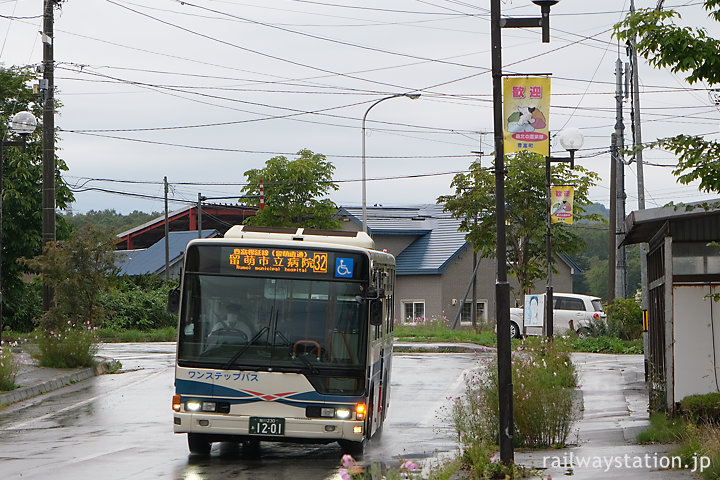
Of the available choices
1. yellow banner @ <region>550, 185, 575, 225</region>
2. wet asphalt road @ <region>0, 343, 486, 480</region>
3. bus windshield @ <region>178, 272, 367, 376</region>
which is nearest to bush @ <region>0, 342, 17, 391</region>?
wet asphalt road @ <region>0, 343, 486, 480</region>

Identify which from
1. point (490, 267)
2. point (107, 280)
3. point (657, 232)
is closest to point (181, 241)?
point (490, 267)

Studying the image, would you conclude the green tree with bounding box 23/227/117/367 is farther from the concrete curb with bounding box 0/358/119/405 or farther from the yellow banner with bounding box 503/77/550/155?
the yellow banner with bounding box 503/77/550/155

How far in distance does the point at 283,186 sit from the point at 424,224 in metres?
13.2

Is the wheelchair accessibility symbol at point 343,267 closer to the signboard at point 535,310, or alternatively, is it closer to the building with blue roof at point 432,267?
the signboard at point 535,310

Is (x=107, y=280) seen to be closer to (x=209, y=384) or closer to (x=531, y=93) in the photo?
(x=209, y=384)

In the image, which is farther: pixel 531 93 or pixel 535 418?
pixel 535 418

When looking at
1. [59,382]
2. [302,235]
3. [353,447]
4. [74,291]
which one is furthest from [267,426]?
[74,291]

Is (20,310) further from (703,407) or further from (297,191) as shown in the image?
(703,407)

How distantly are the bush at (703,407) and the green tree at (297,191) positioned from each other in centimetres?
3876

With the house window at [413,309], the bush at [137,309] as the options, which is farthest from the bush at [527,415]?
the house window at [413,309]

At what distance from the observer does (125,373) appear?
2530cm

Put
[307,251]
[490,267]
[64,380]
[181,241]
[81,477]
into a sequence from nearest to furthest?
[81,477]
[307,251]
[64,380]
[490,267]
[181,241]

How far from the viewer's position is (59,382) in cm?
2208

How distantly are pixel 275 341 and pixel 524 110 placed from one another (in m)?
3.92
